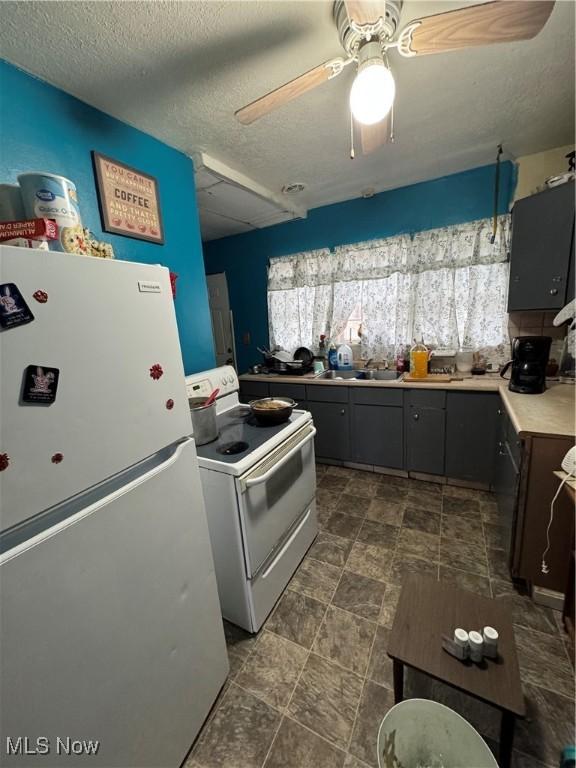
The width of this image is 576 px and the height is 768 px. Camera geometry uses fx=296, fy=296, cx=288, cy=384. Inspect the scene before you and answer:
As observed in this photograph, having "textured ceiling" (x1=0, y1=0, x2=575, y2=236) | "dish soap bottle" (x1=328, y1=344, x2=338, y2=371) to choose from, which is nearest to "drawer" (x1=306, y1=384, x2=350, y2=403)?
"dish soap bottle" (x1=328, y1=344, x2=338, y2=371)

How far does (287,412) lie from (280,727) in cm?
125

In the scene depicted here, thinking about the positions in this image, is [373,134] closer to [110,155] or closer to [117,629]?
[110,155]

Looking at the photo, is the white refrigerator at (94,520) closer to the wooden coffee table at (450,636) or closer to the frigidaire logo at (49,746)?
the frigidaire logo at (49,746)

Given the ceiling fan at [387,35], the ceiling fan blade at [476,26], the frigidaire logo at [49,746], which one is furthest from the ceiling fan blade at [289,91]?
the frigidaire logo at [49,746]

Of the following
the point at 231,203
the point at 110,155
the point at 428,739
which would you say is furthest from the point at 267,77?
the point at 428,739

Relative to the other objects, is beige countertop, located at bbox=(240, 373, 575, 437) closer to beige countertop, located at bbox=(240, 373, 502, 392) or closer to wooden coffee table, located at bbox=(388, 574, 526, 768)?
beige countertop, located at bbox=(240, 373, 502, 392)

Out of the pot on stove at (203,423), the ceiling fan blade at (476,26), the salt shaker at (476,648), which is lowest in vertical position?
the salt shaker at (476,648)

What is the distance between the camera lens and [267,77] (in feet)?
4.53

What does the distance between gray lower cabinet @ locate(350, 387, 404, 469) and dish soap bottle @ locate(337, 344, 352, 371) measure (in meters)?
0.49

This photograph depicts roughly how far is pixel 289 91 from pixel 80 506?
1579mm

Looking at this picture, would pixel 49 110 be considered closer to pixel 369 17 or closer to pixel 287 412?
pixel 369 17

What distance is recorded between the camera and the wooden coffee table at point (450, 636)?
2.80ft

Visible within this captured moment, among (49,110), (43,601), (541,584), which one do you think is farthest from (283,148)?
(541,584)

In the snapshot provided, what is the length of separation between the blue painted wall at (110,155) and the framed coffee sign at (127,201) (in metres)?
0.04
